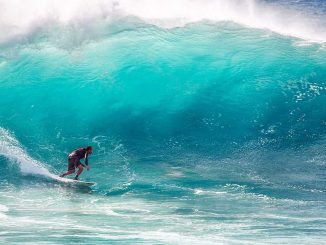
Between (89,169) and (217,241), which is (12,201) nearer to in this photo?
(89,169)

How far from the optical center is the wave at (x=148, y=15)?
18.3m

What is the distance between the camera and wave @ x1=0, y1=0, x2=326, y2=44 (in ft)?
60.0

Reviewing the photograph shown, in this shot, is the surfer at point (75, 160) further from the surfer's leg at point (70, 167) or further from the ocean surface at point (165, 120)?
the ocean surface at point (165, 120)

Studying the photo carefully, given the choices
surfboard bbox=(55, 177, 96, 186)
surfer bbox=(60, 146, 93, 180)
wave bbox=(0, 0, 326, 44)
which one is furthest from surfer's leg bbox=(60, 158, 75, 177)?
wave bbox=(0, 0, 326, 44)

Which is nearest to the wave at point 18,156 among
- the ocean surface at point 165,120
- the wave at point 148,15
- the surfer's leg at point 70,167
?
the ocean surface at point 165,120

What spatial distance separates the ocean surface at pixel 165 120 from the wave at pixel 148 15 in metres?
0.05

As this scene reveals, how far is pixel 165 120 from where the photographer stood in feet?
49.2

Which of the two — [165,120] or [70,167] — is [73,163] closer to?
[70,167]

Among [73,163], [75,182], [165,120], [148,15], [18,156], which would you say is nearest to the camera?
[75,182]

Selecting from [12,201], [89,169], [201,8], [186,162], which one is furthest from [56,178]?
[201,8]

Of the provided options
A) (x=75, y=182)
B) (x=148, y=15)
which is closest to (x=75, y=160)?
(x=75, y=182)

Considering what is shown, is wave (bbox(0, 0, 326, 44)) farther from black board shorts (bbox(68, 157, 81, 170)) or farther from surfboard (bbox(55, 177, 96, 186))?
surfboard (bbox(55, 177, 96, 186))

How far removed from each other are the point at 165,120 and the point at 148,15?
5.17 metres

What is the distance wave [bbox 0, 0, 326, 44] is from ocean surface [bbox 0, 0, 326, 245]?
0.16 feet
